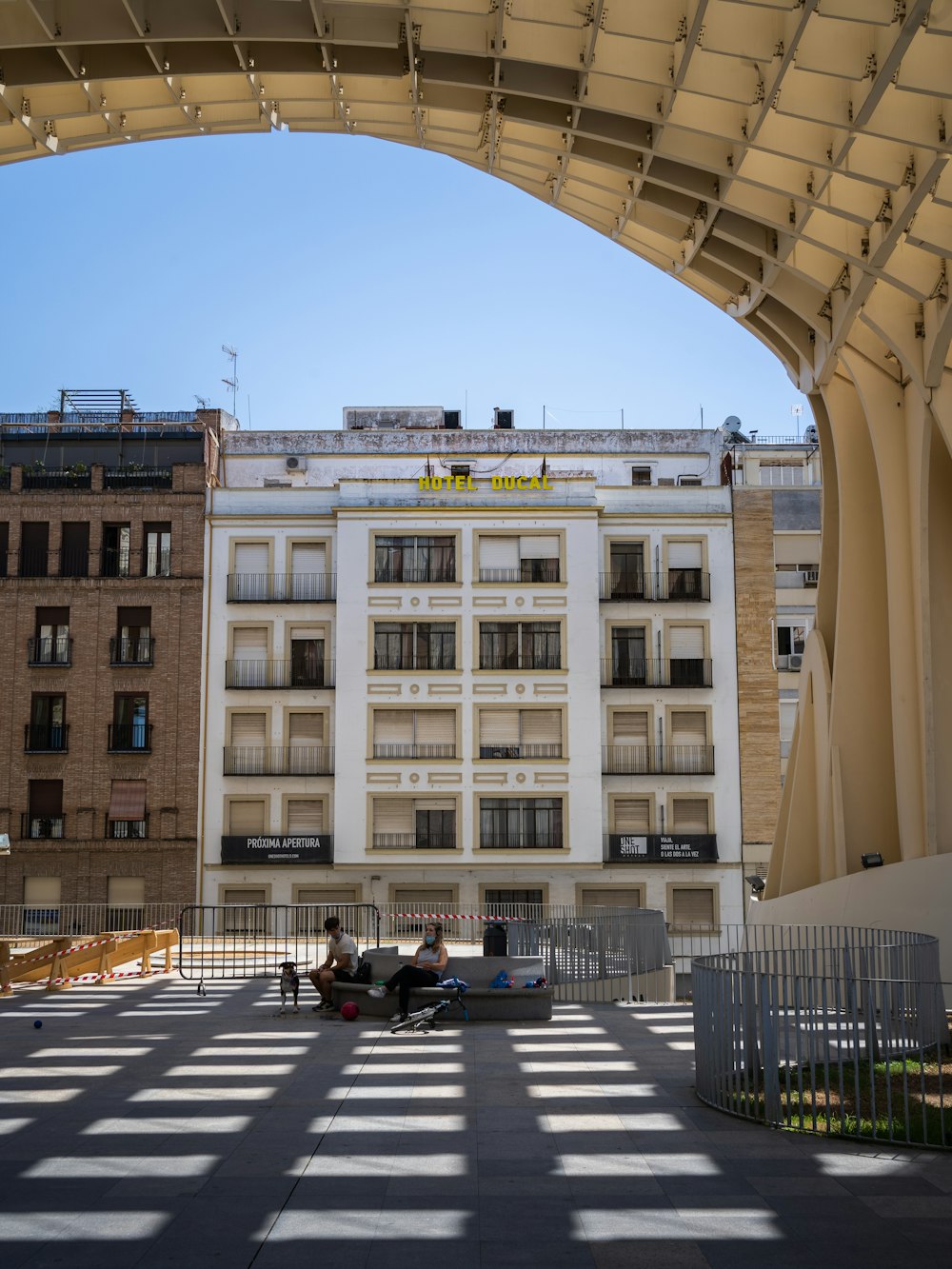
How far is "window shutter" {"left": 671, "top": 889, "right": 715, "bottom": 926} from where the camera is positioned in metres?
45.2

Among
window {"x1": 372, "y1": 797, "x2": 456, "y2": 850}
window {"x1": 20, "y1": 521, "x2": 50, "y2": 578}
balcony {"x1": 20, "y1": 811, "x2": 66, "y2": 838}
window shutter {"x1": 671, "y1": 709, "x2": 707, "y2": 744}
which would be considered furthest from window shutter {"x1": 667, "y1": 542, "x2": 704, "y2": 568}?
balcony {"x1": 20, "y1": 811, "x2": 66, "y2": 838}

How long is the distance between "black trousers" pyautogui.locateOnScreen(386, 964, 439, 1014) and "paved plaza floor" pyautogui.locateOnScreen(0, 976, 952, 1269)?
5.54ft

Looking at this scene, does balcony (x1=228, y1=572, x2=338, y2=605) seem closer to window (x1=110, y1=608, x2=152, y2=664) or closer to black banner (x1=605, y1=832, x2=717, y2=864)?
window (x1=110, y1=608, x2=152, y2=664)

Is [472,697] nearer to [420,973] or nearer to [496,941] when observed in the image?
[496,941]

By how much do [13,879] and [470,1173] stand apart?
39.8m

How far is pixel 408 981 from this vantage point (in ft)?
57.6

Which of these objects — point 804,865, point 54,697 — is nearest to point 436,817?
point 54,697

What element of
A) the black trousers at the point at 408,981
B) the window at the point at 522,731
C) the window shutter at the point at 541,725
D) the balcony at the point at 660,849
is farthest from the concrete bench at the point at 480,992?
the window shutter at the point at 541,725

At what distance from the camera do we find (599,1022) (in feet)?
59.3

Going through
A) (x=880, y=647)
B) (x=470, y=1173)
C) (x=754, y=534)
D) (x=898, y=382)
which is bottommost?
(x=470, y=1173)

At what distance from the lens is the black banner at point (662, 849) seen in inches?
1788

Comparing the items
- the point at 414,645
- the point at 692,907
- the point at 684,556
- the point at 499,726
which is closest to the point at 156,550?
the point at 414,645

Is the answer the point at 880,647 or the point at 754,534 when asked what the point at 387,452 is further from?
the point at 880,647

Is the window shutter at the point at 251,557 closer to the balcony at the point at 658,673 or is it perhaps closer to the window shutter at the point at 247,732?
the window shutter at the point at 247,732
